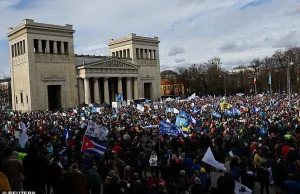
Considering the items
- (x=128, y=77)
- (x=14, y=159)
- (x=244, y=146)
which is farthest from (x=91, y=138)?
(x=128, y=77)

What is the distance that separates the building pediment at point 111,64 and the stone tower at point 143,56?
6.75m

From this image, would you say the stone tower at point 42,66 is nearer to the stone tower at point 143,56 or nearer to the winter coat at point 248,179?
the stone tower at point 143,56

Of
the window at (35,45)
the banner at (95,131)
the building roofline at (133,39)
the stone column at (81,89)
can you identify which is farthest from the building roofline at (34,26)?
the banner at (95,131)

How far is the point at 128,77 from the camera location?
79688mm

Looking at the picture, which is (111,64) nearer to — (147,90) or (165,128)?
(147,90)

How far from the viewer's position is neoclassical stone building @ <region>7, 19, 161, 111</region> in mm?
63250

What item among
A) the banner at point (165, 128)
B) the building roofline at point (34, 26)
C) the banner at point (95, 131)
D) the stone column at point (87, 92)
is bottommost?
the banner at point (165, 128)

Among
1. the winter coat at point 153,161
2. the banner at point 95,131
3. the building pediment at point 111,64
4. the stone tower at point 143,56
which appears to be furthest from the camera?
the stone tower at point 143,56

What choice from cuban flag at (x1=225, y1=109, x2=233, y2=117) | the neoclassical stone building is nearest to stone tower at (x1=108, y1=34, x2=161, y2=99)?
the neoclassical stone building

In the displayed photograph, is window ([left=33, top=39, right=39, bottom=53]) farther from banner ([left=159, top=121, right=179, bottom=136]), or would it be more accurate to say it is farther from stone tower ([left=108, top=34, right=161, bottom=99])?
banner ([left=159, top=121, right=179, bottom=136])

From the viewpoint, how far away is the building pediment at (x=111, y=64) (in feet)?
231

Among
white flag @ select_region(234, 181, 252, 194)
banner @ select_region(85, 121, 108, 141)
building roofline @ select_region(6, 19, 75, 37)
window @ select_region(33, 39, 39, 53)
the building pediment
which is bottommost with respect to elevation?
white flag @ select_region(234, 181, 252, 194)

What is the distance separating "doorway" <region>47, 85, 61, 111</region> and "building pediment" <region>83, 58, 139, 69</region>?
27.2ft

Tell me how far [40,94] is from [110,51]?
113ft
